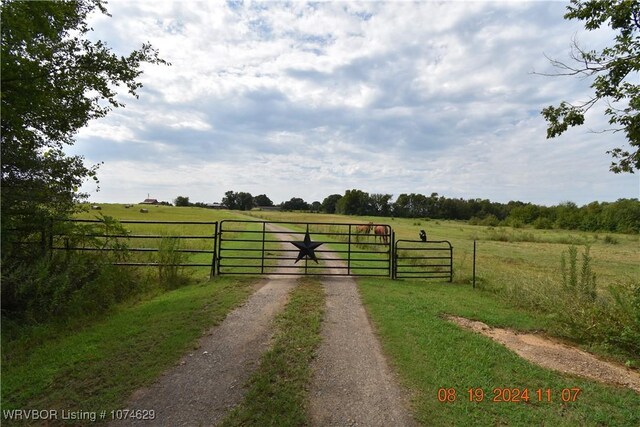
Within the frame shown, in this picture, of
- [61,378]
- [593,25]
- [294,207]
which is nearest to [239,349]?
[61,378]

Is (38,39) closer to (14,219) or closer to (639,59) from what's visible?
(14,219)

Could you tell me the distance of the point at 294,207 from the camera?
130875 millimetres

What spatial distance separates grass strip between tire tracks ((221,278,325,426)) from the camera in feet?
10.9

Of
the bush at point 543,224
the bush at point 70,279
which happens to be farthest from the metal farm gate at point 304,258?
the bush at point 543,224

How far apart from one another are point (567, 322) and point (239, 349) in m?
6.18

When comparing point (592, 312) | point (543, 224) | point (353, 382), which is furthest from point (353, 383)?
point (543, 224)

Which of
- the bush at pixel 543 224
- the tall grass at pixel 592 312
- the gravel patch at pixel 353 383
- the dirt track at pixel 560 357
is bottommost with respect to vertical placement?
the dirt track at pixel 560 357

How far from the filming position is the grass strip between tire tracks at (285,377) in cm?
331

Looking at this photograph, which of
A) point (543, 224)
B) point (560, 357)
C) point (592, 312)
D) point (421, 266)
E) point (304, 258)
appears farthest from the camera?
point (543, 224)

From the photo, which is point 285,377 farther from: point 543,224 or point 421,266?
point 543,224

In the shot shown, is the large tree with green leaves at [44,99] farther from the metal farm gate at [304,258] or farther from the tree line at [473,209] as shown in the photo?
the tree line at [473,209]

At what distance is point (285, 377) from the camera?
4.07 m

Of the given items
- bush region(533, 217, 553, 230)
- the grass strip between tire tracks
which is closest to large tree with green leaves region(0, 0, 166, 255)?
the grass strip between tire tracks

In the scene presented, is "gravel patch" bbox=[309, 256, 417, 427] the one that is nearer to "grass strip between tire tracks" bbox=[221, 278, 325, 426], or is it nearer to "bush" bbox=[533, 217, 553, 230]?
"grass strip between tire tracks" bbox=[221, 278, 325, 426]
